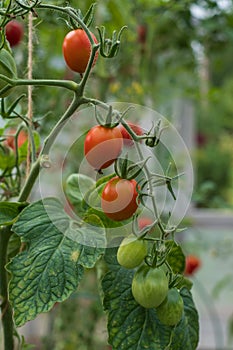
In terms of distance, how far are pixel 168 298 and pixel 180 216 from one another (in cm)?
7

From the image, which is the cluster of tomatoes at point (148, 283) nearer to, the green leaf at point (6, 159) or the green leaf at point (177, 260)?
the green leaf at point (177, 260)

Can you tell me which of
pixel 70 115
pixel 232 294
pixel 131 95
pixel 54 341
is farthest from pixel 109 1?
pixel 232 294

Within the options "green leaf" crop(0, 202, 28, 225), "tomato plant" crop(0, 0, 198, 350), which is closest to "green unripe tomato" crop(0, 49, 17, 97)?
"tomato plant" crop(0, 0, 198, 350)

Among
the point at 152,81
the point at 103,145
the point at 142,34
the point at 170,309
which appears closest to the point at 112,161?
the point at 103,145

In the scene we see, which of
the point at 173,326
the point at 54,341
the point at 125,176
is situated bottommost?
the point at 54,341

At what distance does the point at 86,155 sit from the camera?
1.47 ft

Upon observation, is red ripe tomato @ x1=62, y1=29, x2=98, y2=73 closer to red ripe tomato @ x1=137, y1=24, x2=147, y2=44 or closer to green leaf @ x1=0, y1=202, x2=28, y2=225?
green leaf @ x1=0, y1=202, x2=28, y2=225

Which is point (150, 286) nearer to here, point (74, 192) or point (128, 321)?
point (128, 321)

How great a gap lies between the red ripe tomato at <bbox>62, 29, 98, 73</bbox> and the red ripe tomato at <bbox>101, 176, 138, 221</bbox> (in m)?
0.09

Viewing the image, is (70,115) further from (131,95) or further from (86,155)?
(131,95)

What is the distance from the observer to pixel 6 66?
0.43 meters

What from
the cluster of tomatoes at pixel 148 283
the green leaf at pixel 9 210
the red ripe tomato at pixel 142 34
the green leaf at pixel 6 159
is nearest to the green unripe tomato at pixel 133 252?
the cluster of tomatoes at pixel 148 283

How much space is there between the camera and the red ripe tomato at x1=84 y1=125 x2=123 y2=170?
436mm

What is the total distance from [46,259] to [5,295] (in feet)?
0.26
